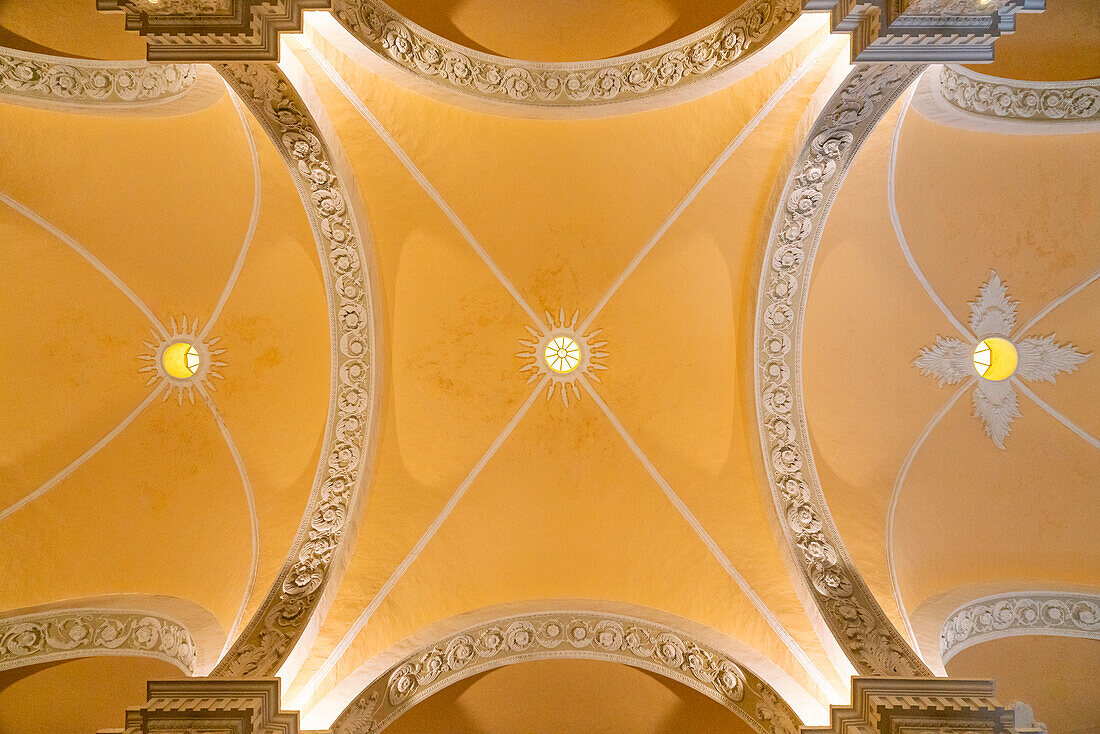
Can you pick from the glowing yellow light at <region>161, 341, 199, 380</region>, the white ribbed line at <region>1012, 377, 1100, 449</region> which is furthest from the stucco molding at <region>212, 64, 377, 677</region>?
the white ribbed line at <region>1012, 377, 1100, 449</region>

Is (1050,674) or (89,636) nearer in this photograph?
(89,636)

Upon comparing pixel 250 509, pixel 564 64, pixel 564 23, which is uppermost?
pixel 564 23

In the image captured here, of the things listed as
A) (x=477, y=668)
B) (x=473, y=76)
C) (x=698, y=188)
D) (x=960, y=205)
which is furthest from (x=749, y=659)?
(x=473, y=76)

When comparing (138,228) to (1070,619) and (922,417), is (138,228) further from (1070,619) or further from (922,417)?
(1070,619)

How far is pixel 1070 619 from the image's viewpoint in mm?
7047

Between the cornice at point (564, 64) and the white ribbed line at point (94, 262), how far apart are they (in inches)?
167

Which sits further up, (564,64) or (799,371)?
(564,64)

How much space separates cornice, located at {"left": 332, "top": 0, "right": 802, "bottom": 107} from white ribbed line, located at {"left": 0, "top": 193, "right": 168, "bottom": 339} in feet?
13.9

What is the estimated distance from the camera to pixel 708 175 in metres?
7.48

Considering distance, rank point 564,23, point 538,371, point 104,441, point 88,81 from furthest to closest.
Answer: point 538,371 → point 104,441 → point 564,23 → point 88,81

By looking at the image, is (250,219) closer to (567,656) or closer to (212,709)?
(212,709)

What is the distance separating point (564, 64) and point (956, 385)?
19.1 feet

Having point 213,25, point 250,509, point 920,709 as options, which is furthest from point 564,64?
point 920,709

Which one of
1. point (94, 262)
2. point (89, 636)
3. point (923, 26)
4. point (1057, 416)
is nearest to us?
point (923, 26)
